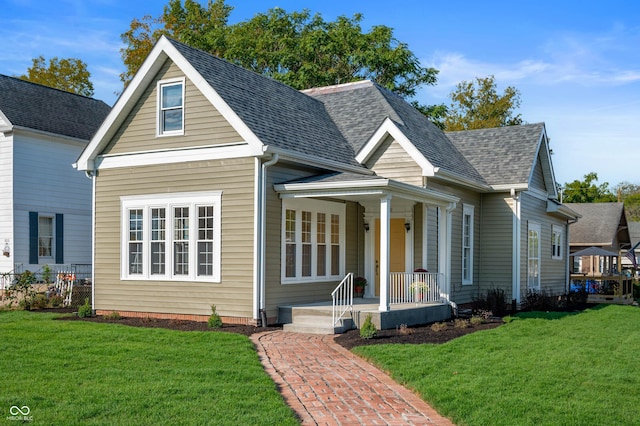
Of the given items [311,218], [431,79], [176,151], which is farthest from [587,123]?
[176,151]

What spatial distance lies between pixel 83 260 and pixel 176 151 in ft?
35.3

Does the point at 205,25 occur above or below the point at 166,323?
above

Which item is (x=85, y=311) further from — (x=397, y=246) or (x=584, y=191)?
(x=584, y=191)

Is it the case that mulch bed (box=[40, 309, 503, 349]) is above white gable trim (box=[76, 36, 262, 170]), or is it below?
below

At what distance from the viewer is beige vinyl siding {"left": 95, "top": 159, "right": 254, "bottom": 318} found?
15062mm

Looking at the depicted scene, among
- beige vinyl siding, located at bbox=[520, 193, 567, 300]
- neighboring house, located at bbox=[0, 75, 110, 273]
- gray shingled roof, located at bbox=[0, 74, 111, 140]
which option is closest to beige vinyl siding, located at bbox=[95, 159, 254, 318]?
neighboring house, located at bbox=[0, 75, 110, 273]

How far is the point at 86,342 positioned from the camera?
39.1ft

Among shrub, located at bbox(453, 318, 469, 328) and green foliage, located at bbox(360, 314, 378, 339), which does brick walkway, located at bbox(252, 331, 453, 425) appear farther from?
shrub, located at bbox(453, 318, 469, 328)

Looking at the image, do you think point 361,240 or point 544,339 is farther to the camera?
point 361,240

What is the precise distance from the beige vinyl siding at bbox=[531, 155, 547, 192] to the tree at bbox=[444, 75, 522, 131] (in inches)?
932

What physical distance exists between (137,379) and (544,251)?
1888 centimetres

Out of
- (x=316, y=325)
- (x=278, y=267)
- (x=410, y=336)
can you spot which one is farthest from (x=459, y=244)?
(x=316, y=325)

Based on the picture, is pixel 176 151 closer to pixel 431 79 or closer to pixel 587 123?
pixel 587 123

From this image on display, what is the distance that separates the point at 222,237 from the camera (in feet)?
50.3
